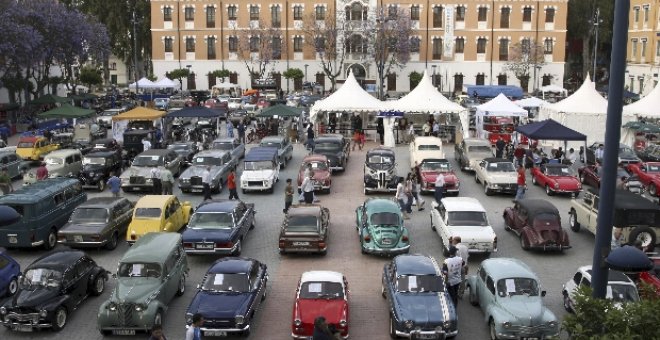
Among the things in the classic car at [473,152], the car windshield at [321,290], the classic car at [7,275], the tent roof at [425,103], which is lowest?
the classic car at [7,275]

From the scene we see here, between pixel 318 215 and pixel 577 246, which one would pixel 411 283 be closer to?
pixel 318 215

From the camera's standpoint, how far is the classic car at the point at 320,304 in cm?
1420

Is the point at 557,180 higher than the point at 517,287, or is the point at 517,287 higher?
the point at 557,180

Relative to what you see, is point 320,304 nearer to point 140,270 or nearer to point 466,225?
point 140,270

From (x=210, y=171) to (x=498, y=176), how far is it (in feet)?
39.6

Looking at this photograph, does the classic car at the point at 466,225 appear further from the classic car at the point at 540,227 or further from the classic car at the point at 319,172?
the classic car at the point at 319,172

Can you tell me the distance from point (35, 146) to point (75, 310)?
21.1 metres

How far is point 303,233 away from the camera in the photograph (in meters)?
19.7

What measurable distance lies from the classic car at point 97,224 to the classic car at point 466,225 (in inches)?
403

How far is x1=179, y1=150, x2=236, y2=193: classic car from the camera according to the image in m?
27.7

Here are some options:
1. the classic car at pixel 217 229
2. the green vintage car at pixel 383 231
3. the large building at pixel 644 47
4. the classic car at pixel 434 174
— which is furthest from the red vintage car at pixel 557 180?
the large building at pixel 644 47

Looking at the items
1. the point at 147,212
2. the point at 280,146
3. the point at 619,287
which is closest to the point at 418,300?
the point at 619,287

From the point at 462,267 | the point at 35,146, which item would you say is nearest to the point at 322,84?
the point at 35,146

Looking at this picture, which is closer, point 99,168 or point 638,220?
point 638,220
